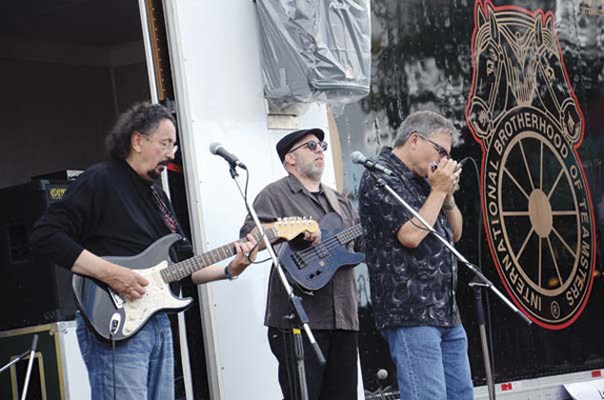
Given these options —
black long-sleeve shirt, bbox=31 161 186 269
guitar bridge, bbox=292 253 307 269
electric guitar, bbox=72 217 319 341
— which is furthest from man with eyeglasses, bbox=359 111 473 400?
black long-sleeve shirt, bbox=31 161 186 269

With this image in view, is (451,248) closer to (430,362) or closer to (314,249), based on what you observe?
(430,362)

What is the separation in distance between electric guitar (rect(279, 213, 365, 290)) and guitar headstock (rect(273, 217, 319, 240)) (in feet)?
0.41

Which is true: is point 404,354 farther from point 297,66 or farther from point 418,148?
point 297,66

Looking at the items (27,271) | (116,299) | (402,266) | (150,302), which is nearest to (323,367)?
(402,266)

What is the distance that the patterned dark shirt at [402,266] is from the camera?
4.68 meters

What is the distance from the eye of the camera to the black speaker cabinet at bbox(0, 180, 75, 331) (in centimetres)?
586

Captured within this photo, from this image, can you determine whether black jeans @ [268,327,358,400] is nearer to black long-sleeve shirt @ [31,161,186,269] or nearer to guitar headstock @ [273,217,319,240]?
guitar headstock @ [273,217,319,240]

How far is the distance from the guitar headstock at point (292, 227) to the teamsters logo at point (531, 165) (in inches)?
88.8

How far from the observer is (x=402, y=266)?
4.73 meters

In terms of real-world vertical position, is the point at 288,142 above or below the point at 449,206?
above

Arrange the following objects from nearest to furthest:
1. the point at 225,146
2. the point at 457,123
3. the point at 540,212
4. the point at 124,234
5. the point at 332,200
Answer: the point at 124,234 → the point at 332,200 → the point at 225,146 → the point at 457,123 → the point at 540,212

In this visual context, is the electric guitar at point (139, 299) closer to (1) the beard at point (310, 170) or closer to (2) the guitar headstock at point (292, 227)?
(2) the guitar headstock at point (292, 227)

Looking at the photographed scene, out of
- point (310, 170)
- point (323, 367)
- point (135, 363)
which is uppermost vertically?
point (310, 170)

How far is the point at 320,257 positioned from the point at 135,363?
3.71 feet
